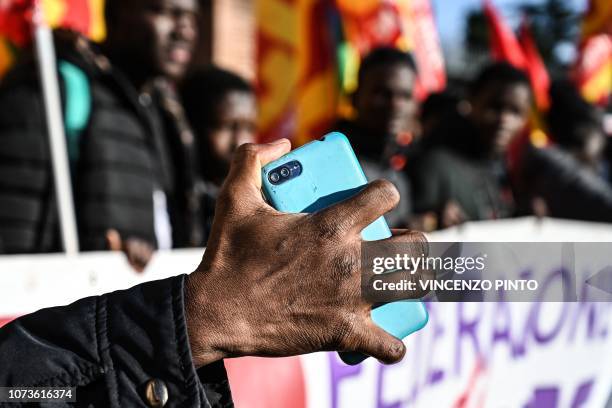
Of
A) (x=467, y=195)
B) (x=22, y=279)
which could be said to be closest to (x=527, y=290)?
(x=22, y=279)

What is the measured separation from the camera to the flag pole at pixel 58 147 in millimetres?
2465

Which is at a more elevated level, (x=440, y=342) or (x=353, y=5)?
(x=353, y=5)

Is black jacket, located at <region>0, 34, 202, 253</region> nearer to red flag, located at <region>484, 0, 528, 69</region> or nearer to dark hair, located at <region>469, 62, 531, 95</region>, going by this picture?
dark hair, located at <region>469, 62, 531, 95</region>

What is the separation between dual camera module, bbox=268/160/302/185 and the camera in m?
1.02

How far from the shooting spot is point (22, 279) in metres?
1.97

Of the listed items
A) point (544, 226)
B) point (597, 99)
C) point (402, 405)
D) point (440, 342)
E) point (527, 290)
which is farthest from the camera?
point (597, 99)

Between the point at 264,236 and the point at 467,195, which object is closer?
the point at 264,236

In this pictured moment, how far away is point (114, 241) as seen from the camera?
236cm

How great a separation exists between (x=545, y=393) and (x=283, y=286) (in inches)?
46.8

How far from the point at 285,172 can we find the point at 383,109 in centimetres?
303

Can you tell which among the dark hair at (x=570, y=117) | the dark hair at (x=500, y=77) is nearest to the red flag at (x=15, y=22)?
the dark hair at (x=500, y=77)

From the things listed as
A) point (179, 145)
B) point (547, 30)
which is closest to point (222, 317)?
point (179, 145)

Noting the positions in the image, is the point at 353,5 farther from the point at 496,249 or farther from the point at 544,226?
the point at 496,249

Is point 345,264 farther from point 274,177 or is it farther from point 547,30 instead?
point 547,30
